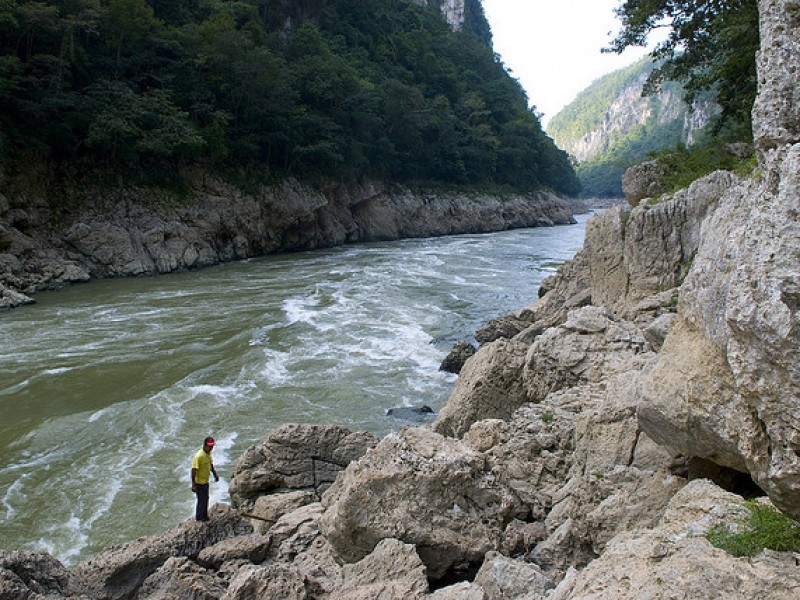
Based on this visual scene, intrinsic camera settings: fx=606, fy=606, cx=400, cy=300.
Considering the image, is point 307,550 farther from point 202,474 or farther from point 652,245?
point 652,245

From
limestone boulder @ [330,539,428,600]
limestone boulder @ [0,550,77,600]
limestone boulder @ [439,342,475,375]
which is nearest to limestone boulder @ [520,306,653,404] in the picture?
limestone boulder @ [330,539,428,600]

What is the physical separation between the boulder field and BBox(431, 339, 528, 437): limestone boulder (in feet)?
0.09

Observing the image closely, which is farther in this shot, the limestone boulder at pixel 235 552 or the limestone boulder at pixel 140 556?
the limestone boulder at pixel 235 552

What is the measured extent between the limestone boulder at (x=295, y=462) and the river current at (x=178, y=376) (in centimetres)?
100

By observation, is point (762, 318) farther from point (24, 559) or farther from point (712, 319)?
point (24, 559)

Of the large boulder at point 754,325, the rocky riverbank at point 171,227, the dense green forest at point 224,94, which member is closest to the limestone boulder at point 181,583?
the large boulder at point 754,325

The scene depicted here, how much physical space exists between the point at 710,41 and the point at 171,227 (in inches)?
947

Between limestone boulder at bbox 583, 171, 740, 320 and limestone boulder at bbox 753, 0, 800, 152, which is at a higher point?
limestone boulder at bbox 753, 0, 800, 152

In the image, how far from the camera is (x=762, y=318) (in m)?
2.84

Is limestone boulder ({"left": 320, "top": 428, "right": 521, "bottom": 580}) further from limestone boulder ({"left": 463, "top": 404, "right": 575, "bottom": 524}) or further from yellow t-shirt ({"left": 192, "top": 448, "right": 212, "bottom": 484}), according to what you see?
yellow t-shirt ({"left": 192, "top": 448, "right": 212, "bottom": 484})

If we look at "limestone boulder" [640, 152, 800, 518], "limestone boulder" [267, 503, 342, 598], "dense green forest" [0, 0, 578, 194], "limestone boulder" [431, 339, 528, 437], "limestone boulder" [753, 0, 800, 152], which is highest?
"dense green forest" [0, 0, 578, 194]

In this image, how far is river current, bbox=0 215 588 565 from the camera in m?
8.45

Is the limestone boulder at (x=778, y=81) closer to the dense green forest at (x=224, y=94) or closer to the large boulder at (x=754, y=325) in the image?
the large boulder at (x=754, y=325)

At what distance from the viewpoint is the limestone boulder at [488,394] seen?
7930 mm
